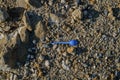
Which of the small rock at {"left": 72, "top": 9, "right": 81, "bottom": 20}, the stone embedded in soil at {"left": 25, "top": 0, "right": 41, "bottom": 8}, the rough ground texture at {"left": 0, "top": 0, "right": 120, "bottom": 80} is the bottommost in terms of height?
the rough ground texture at {"left": 0, "top": 0, "right": 120, "bottom": 80}

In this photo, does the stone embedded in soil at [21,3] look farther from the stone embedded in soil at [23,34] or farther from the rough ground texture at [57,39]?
the stone embedded in soil at [23,34]

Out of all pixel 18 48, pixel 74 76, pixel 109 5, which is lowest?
pixel 74 76

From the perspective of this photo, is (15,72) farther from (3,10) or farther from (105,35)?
(105,35)

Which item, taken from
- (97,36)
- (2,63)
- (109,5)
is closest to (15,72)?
(2,63)

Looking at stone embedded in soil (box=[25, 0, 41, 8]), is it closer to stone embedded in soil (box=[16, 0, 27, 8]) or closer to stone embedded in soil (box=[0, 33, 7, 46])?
stone embedded in soil (box=[16, 0, 27, 8])

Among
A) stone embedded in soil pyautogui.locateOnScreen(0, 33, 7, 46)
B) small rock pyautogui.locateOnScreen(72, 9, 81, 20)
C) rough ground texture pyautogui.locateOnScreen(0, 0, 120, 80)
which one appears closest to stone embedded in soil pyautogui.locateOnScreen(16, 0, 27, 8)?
→ rough ground texture pyautogui.locateOnScreen(0, 0, 120, 80)

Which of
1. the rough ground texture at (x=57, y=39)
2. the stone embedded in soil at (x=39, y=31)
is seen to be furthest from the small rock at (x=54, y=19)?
the stone embedded in soil at (x=39, y=31)

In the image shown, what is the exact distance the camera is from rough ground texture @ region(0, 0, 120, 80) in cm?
309

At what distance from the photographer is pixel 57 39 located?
3150mm

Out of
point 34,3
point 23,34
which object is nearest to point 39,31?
point 23,34

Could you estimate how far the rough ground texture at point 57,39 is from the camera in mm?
3086

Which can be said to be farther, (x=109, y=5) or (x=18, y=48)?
(x=109, y=5)

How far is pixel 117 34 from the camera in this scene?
322cm

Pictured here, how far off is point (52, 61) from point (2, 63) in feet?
1.23
